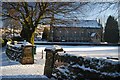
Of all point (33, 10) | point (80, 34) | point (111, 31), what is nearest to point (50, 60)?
point (33, 10)

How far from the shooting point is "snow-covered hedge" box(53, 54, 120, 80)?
8.28m

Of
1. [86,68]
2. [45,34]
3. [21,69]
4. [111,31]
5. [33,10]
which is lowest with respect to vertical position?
[21,69]

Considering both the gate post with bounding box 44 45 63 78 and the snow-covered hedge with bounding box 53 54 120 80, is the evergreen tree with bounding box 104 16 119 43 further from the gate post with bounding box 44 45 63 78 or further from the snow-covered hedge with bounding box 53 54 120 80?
the snow-covered hedge with bounding box 53 54 120 80

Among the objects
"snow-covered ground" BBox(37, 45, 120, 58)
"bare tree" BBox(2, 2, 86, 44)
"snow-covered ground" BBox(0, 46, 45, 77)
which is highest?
"bare tree" BBox(2, 2, 86, 44)

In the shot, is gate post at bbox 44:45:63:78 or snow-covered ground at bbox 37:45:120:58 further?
snow-covered ground at bbox 37:45:120:58

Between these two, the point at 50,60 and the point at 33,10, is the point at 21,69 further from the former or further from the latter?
the point at 33,10

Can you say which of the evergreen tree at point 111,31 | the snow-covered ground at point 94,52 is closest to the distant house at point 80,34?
the evergreen tree at point 111,31

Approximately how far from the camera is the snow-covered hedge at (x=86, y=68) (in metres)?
8.28

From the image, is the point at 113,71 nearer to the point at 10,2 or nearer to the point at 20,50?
the point at 20,50

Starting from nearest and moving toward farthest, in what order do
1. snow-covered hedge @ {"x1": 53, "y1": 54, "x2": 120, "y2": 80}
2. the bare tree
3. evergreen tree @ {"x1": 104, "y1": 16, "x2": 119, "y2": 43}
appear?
snow-covered hedge @ {"x1": 53, "y1": 54, "x2": 120, "y2": 80}, the bare tree, evergreen tree @ {"x1": 104, "y1": 16, "x2": 119, "y2": 43}

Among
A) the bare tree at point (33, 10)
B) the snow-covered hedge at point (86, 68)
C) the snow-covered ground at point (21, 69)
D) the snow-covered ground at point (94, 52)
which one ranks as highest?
the bare tree at point (33, 10)

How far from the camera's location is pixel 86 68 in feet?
31.7

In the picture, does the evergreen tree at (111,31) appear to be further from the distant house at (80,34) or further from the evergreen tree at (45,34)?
the evergreen tree at (45,34)

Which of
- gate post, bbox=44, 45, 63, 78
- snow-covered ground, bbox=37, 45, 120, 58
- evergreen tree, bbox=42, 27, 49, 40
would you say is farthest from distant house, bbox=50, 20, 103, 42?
gate post, bbox=44, 45, 63, 78
